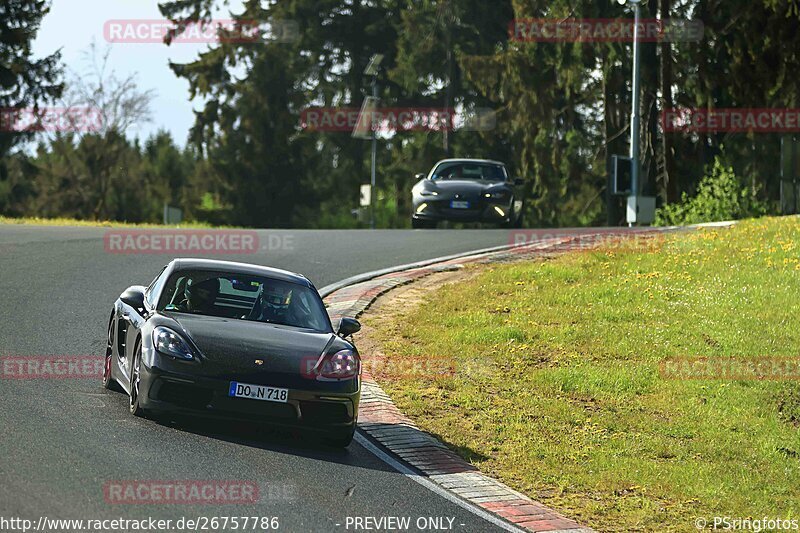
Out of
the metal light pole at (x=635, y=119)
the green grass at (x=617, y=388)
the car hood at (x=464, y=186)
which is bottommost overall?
the green grass at (x=617, y=388)

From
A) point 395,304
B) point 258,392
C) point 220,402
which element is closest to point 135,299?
point 220,402

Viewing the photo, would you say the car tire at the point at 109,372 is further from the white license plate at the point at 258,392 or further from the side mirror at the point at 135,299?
the white license plate at the point at 258,392

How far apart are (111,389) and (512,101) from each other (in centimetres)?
4525

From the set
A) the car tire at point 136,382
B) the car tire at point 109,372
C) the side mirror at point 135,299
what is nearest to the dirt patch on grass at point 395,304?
the car tire at point 109,372

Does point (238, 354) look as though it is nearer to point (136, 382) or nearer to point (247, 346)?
point (247, 346)

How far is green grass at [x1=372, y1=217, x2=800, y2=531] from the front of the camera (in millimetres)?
10750

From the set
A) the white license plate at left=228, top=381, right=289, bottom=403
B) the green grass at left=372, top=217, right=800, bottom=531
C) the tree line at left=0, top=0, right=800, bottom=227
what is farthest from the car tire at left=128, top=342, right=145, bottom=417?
the tree line at left=0, top=0, right=800, bottom=227

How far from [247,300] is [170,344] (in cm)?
151

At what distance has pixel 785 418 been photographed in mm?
13055

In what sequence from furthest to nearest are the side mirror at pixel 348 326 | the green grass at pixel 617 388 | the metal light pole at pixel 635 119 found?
the metal light pole at pixel 635 119 → the side mirror at pixel 348 326 → the green grass at pixel 617 388

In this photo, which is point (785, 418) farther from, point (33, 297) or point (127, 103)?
point (127, 103)

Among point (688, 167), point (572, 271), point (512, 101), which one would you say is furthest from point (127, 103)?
point (572, 271)

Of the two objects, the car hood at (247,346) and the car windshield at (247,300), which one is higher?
the car windshield at (247,300)

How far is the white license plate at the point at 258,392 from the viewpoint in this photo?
401 inches
